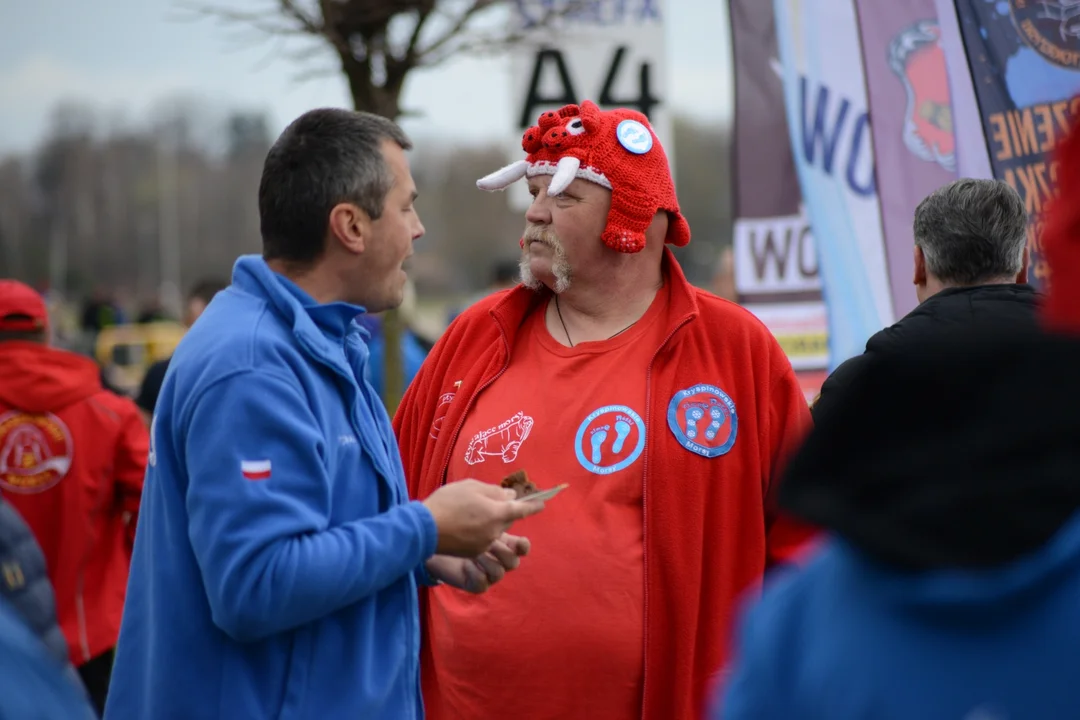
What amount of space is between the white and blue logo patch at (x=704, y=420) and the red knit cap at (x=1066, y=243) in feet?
6.12

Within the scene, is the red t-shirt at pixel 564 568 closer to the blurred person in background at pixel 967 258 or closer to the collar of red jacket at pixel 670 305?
the collar of red jacket at pixel 670 305

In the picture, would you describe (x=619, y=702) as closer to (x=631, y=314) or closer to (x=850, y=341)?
(x=631, y=314)

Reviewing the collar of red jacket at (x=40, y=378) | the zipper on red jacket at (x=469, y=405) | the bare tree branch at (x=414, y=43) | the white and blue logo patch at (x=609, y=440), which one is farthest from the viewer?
the bare tree branch at (x=414, y=43)

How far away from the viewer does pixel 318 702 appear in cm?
225

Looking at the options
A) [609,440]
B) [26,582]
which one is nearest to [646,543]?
[609,440]

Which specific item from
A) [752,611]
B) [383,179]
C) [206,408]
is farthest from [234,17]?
[752,611]

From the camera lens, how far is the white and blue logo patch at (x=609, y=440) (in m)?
3.17

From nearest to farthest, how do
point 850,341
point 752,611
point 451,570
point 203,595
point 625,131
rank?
1. point 752,611
2. point 203,595
3. point 451,570
4. point 625,131
5. point 850,341

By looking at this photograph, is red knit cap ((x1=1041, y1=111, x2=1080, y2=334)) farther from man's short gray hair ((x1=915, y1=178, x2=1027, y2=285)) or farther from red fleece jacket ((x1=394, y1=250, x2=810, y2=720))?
man's short gray hair ((x1=915, y1=178, x2=1027, y2=285))

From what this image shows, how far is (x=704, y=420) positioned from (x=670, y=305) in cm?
43

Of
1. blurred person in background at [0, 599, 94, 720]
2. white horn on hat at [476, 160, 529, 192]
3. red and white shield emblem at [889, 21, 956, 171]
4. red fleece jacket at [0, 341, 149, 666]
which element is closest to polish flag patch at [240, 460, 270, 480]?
blurred person in background at [0, 599, 94, 720]

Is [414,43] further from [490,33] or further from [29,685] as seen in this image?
[29,685]

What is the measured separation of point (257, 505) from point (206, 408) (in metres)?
0.21

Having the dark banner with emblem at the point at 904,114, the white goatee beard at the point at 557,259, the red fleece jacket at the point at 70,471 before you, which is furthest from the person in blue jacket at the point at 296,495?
the dark banner with emblem at the point at 904,114
